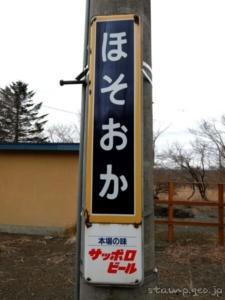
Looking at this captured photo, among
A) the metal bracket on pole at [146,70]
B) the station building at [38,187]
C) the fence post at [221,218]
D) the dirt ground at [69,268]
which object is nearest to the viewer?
the metal bracket on pole at [146,70]

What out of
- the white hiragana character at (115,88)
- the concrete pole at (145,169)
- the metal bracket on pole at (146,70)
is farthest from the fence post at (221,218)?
the white hiragana character at (115,88)

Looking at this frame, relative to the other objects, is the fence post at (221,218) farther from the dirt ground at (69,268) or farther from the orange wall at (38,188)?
the orange wall at (38,188)

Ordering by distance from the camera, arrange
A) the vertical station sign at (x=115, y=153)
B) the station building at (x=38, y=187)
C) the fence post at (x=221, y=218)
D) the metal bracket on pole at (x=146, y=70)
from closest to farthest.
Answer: the vertical station sign at (x=115, y=153)
the metal bracket on pole at (x=146, y=70)
the fence post at (x=221, y=218)
the station building at (x=38, y=187)

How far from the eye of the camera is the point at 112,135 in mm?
1422

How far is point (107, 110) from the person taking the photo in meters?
1.43

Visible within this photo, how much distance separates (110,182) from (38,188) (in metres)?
8.18

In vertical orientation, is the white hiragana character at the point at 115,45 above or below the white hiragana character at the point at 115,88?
above

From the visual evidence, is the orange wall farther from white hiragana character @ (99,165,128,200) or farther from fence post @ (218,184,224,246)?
white hiragana character @ (99,165,128,200)

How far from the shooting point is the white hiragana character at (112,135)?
55.6 inches

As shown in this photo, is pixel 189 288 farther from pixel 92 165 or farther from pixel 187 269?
pixel 92 165

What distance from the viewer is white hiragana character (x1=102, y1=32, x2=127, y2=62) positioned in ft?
4.78

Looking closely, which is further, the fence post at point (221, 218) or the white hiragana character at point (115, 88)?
the fence post at point (221, 218)

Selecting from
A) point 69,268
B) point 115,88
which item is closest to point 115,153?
point 115,88

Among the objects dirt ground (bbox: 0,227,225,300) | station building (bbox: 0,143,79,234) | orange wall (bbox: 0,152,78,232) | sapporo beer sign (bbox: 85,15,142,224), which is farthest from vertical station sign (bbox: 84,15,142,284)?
orange wall (bbox: 0,152,78,232)
